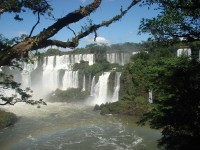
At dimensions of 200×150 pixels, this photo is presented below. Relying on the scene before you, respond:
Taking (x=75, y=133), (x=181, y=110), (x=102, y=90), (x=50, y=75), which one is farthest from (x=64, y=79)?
(x=181, y=110)

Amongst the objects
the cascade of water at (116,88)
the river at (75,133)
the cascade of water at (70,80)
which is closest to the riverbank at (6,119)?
the river at (75,133)

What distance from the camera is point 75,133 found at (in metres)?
32.3

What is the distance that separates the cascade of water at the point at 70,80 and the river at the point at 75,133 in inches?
939

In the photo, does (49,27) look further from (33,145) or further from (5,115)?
(5,115)

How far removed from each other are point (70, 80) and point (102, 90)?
1438 centimetres

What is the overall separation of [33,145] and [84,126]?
9.33 meters

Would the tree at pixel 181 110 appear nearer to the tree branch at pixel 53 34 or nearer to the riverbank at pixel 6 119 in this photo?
the tree branch at pixel 53 34

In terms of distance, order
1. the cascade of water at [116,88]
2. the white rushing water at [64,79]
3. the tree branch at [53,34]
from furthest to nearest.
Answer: the white rushing water at [64,79] < the cascade of water at [116,88] < the tree branch at [53,34]

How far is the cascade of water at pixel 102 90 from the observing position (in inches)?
2206

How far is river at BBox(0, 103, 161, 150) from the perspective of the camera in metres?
27.5

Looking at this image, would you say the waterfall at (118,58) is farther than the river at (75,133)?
Yes

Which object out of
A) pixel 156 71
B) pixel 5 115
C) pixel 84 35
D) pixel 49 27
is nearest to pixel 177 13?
pixel 84 35

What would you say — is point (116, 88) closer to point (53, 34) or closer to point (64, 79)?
point (64, 79)

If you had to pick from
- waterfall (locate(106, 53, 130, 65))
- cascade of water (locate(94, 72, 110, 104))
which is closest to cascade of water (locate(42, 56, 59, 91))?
waterfall (locate(106, 53, 130, 65))
